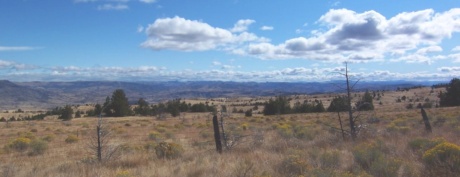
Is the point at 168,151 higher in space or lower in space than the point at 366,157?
lower

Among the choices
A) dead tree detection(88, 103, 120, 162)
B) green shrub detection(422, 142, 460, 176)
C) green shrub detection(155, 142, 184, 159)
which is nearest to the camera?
green shrub detection(422, 142, 460, 176)

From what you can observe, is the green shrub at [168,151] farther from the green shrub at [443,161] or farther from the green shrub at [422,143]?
the green shrub at [443,161]

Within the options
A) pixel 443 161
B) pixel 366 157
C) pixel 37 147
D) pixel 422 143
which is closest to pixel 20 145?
pixel 37 147

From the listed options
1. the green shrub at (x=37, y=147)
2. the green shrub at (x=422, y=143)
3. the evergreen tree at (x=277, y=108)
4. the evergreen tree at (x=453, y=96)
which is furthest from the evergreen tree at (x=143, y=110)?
the green shrub at (x=422, y=143)

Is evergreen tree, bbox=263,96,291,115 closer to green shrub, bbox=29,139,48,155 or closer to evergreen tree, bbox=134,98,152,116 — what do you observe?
evergreen tree, bbox=134,98,152,116

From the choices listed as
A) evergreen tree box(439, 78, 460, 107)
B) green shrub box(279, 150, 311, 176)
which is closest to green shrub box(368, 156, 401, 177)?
green shrub box(279, 150, 311, 176)

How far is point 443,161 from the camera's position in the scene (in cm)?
971

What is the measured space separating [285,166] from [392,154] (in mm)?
3884

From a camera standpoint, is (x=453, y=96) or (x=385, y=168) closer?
(x=385, y=168)

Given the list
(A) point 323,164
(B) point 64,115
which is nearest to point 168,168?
(A) point 323,164

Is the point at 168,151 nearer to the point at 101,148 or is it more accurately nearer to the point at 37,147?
the point at 101,148

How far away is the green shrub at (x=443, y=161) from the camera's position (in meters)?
8.97

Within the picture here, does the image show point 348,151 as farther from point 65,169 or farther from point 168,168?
point 65,169

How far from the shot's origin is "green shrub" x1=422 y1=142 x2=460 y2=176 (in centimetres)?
897
